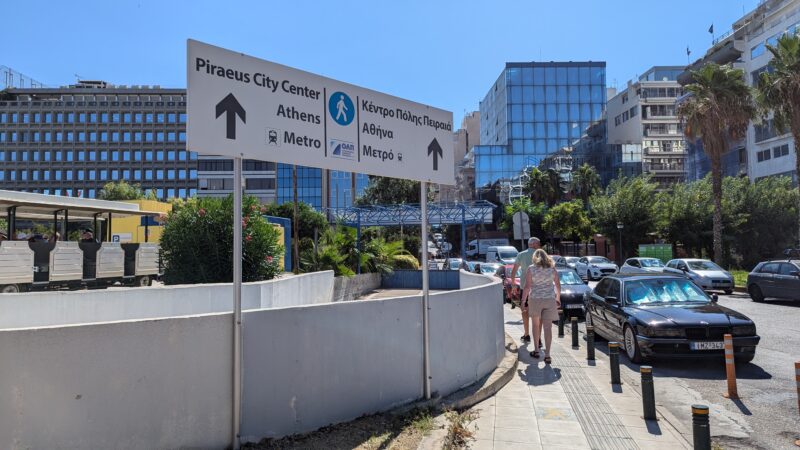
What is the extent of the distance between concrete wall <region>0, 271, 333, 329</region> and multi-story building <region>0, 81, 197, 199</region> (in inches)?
3895

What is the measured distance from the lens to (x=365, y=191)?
58.3 meters

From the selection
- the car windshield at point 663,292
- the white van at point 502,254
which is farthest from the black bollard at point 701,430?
the white van at point 502,254

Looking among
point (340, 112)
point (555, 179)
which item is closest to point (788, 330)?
point (340, 112)

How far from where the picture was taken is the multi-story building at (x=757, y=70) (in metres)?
45.8

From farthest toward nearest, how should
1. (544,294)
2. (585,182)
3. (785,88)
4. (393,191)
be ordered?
(585,182), (393,191), (785,88), (544,294)

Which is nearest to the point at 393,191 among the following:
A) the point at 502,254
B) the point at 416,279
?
the point at 502,254

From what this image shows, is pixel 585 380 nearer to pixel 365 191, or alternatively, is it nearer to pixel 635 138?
pixel 365 191

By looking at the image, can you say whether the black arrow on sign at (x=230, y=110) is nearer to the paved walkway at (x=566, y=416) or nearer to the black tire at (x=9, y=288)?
the paved walkway at (x=566, y=416)

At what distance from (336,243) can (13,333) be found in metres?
18.4

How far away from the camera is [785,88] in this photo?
76.7ft

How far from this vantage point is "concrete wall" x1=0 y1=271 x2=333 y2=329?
6.17 m

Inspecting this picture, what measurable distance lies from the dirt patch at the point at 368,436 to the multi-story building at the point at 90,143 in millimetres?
103368

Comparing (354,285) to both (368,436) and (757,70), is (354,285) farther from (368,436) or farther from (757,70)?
(757,70)

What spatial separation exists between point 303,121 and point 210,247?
9395mm
